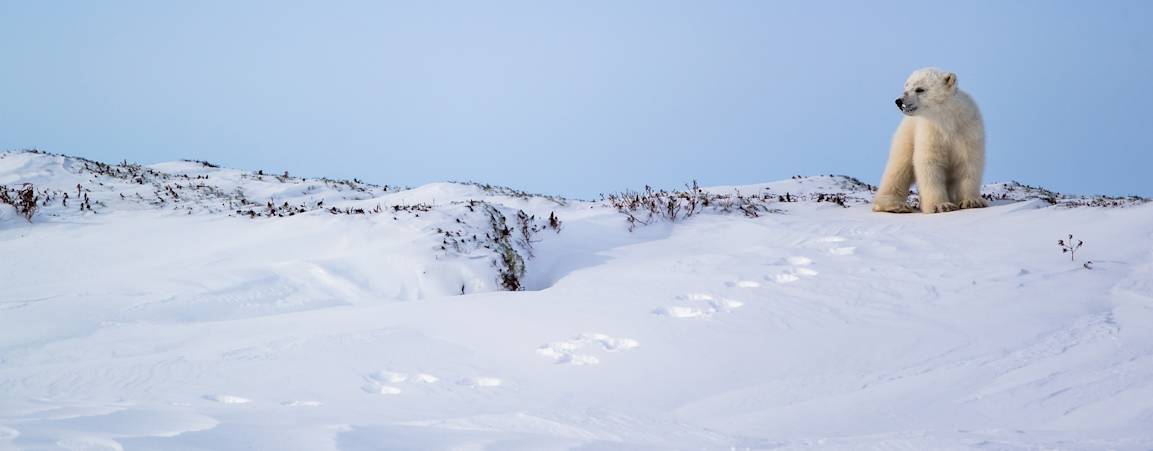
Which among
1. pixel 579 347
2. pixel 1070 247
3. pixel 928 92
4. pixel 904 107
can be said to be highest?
pixel 928 92

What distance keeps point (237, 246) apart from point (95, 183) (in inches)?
224

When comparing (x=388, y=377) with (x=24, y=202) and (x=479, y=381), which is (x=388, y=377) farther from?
(x=24, y=202)

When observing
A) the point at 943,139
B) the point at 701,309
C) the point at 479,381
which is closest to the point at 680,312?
the point at 701,309

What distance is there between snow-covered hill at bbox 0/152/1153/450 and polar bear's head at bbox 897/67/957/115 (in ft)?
4.16

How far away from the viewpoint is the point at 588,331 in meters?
4.75

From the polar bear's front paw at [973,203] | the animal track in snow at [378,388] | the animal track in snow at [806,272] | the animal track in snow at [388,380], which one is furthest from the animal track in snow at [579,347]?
the polar bear's front paw at [973,203]

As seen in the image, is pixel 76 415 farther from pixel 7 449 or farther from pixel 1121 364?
pixel 1121 364

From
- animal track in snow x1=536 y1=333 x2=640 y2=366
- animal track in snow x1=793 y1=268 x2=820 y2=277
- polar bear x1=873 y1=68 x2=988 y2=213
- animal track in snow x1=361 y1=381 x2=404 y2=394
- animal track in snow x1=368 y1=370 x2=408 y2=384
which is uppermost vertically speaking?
polar bear x1=873 y1=68 x2=988 y2=213

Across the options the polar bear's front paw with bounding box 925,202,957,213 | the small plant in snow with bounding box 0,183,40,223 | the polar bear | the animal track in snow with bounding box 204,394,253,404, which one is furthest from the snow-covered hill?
the small plant in snow with bounding box 0,183,40,223

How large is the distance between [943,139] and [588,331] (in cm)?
548

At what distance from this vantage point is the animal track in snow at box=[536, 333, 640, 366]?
4340 mm

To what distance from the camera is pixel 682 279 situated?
A: 5.86 m

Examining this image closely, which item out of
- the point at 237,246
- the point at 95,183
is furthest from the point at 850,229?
the point at 95,183

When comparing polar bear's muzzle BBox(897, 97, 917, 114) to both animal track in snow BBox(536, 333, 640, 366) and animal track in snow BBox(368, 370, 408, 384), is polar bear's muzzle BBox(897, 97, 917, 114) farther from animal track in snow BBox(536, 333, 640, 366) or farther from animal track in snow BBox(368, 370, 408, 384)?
animal track in snow BBox(368, 370, 408, 384)
